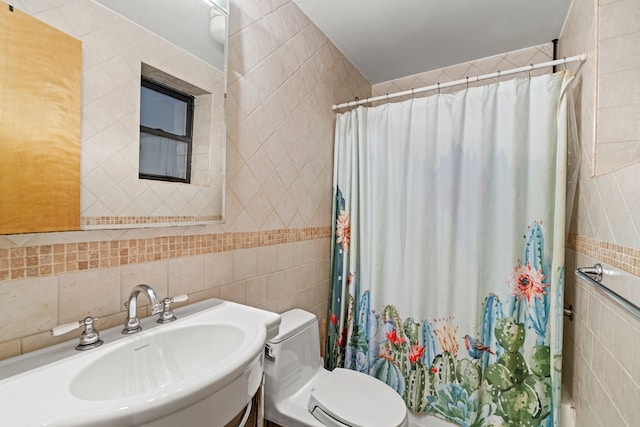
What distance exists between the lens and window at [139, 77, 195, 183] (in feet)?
3.02

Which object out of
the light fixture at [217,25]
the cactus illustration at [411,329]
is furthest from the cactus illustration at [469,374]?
the light fixture at [217,25]

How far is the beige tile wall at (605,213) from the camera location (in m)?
0.81

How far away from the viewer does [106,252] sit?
0.84 metres

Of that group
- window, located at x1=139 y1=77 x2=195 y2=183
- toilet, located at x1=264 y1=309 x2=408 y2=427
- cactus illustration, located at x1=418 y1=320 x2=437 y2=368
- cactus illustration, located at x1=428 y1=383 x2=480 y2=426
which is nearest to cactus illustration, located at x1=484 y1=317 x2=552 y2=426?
cactus illustration, located at x1=428 y1=383 x2=480 y2=426

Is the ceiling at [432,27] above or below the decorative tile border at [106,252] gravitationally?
above

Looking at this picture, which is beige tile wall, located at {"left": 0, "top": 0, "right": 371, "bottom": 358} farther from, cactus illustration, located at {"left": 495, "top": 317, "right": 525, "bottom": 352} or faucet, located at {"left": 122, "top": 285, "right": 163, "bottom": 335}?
cactus illustration, located at {"left": 495, "top": 317, "right": 525, "bottom": 352}

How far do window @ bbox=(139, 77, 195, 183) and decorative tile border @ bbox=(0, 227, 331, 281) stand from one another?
0.22m

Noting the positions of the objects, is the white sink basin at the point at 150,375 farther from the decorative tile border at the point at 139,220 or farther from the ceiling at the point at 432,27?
the ceiling at the point at 432,27

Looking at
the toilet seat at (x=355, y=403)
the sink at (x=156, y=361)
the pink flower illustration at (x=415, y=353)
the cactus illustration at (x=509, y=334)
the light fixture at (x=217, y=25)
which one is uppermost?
the light fixture at (x=217, y=25)

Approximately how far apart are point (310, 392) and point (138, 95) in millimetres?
1411

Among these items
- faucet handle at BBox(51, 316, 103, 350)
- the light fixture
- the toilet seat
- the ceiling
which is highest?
the ceiling

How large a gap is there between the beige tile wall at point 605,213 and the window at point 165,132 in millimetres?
1316

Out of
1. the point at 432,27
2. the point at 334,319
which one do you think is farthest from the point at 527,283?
the point at 432,27

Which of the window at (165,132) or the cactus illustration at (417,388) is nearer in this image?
the window at (165,132)
